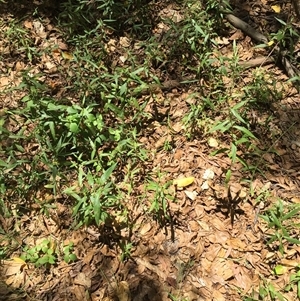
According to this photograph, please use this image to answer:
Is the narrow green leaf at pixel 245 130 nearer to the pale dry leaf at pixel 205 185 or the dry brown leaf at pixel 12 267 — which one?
the pale dry leaf at pixel 205 185

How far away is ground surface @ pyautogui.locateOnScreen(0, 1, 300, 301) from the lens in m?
2.74

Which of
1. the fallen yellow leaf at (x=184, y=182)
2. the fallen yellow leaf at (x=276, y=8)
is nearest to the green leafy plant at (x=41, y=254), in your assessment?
the fallen yellow leaf at (x=184, y=182)

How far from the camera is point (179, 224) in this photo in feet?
9.71

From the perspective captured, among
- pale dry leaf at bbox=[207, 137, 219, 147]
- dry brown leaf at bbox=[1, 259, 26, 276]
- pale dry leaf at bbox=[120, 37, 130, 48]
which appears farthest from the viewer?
pale dry leaf at bbox=[120, 37, 130, 48]

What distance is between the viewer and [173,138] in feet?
10.9

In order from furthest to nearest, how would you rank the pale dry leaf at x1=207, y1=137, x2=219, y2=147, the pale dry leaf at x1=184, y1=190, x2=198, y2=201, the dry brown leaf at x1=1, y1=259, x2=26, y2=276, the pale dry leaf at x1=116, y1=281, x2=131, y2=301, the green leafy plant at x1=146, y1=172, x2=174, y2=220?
the pale dry leaf at x1=207, y1=137, x2=219, y2=147 → the pale dry leaf at x1=184, y1=190, x2=198, y2=201 → the green leafy plant at x1=146, y1=172, x2=174, y2=220 → the dry brown leaf at x1=1, y1=259, x2=26, y2=276 → the pale dry leaf at x1=116, y1=281, x2=131, y2=301

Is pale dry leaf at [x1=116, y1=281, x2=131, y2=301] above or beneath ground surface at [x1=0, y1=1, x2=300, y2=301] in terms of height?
beneath

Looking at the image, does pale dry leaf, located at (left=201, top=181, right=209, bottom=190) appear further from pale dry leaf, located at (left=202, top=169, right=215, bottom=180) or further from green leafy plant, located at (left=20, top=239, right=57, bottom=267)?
green leafy plant, located at (left=20, top=239, right=57, bottom=267)

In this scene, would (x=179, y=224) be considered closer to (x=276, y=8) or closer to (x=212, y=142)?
(x=212, y=142)

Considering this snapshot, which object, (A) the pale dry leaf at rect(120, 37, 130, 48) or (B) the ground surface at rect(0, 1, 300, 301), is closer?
(B) the ground surface at rect(0, 1, 300, 301)

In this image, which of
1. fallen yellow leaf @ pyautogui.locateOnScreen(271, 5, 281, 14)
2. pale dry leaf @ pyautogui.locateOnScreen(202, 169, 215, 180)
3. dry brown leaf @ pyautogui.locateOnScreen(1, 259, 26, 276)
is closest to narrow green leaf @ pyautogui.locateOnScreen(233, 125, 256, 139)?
pale dry leaf @ pyautogui.locateOnScreen(202, 169, 215, 180)

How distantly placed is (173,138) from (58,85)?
1.14 meters

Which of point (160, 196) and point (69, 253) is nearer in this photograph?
point (69, 253)

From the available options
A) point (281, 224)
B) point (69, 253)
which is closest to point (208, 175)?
point (281, 224)
